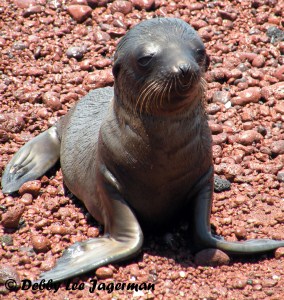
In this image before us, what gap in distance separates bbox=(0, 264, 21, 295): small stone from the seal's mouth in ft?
5.81

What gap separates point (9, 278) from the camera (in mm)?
6668

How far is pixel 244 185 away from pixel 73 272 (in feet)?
7.74

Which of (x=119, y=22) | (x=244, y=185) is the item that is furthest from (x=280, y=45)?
(x=244, y=185)

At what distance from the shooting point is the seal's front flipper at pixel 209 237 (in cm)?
685

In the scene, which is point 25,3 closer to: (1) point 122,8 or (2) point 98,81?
(1) point 122,8

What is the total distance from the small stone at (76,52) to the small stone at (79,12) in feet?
2.32

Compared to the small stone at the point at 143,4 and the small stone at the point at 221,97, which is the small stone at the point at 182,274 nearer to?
the small stone at the point at 221,97

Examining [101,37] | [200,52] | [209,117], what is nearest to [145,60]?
[200,52]

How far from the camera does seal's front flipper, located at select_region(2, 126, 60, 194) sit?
8.26 metres

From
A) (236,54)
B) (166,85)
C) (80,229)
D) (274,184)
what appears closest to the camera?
Answer: (166,85)

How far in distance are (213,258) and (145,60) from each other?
184 centimetres

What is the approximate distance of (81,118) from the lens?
27.5 feet

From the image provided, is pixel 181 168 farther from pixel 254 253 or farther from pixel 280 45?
pixel 280 45

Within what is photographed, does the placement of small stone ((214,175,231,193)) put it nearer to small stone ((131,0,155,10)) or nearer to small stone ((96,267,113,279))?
small stone ((96,267,113,279))
